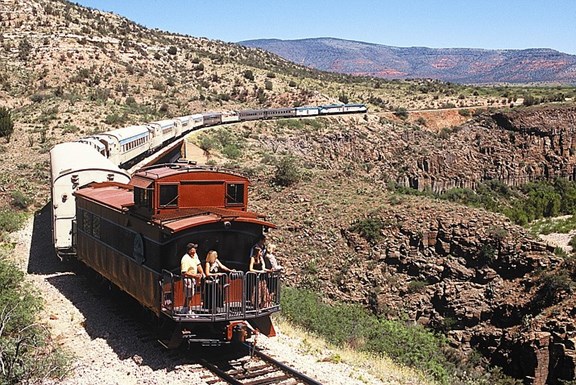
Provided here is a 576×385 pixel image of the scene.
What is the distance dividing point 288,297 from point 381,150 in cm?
3772

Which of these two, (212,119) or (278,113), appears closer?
(212,119)

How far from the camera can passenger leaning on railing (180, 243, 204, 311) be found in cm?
1334

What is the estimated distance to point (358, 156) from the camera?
56.1 metres

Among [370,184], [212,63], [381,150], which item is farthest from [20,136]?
[212,63]

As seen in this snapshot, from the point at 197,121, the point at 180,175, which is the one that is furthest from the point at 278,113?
the point at 180,175

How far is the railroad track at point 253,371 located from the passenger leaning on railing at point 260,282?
92 cm

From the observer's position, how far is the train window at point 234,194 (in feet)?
50.5

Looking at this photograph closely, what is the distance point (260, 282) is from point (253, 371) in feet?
5.54

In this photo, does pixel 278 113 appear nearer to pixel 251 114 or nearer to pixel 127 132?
pixel 251 114

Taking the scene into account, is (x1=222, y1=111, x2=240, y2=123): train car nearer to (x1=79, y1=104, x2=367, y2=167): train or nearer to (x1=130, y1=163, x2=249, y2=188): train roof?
(x1=79, y1=104, x2=367, y2=167): train

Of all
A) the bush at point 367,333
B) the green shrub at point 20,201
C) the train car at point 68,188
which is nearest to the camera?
the bush at point 367,333

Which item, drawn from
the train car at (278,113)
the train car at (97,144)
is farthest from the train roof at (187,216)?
the train car at (278,113)

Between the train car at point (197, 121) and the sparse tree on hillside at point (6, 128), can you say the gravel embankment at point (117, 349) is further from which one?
the train car at point (197, 121)

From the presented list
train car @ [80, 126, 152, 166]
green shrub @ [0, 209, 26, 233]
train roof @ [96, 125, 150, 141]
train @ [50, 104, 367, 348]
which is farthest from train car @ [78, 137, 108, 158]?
train @ [50, 104, 367, 348]
